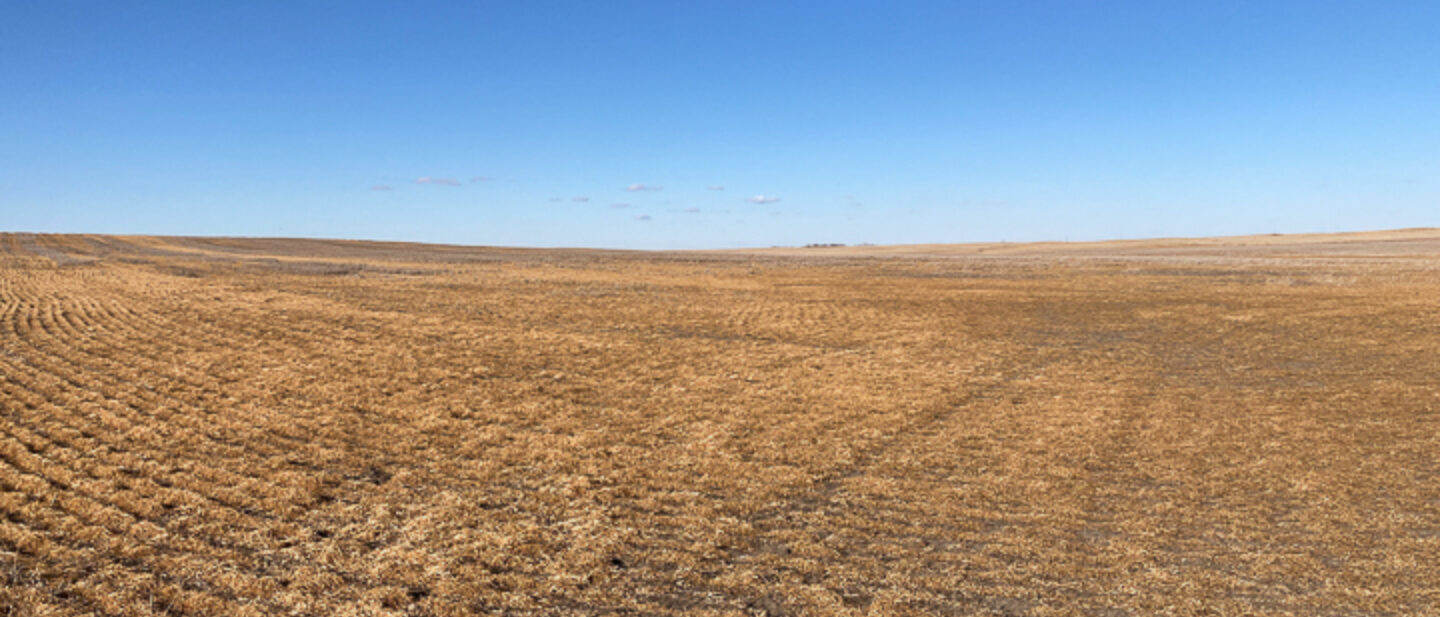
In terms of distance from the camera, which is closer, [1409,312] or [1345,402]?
[1345,402]

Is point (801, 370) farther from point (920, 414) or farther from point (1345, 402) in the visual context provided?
point (1345, 402)

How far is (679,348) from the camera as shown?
19.2 m

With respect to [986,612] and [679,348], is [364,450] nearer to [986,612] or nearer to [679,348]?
[986,612]

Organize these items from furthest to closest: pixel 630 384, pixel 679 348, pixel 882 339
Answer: pixel 882 339 < pixel 679 348 < pixel 630 384

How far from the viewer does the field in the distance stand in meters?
6.15

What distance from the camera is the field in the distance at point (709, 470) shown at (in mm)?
6152

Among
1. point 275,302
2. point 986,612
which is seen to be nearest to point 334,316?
point 275,302

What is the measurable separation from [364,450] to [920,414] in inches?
311

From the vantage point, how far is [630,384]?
48.5 feet

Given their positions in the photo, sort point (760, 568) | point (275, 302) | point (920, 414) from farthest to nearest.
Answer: point (275, 302) → point (920, 414) → point (760, 568)

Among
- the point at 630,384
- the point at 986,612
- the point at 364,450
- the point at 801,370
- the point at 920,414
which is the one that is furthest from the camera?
the point at 801,370

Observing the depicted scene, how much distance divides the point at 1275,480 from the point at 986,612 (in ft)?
17.5

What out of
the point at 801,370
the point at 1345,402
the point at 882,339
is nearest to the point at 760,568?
the point at 801,370

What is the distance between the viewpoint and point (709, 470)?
945cm
